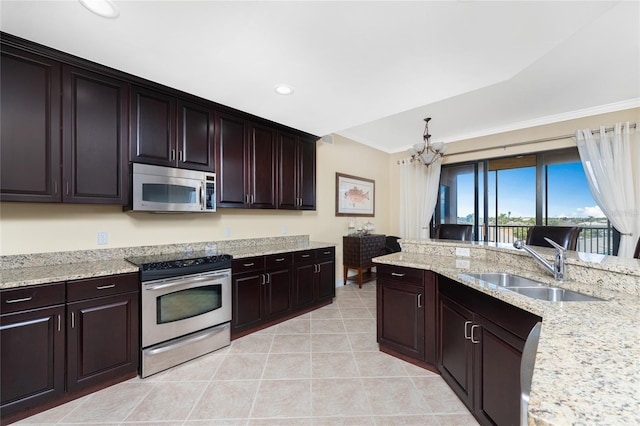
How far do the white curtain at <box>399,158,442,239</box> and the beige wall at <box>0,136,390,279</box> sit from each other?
0.94 m

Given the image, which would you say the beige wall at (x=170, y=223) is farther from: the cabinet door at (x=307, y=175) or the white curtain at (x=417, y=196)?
the white curtain at (x=417, y=196)

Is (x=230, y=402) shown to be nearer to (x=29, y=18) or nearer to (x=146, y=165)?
(x=146, y=165)

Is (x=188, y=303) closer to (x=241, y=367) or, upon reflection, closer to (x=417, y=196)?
(x=241, y=367)

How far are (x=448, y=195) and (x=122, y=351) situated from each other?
5401mm

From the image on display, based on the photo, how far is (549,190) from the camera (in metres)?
4.12

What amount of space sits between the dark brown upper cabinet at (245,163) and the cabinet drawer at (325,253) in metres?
0.89

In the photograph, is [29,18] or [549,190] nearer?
[29,18]

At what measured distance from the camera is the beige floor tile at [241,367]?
213 centimetres

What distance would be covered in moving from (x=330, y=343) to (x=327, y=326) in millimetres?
401

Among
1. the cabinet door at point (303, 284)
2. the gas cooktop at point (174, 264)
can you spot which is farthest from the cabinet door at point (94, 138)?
the cabinet door at point (303, 284)

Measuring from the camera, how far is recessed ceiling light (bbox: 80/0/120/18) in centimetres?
150

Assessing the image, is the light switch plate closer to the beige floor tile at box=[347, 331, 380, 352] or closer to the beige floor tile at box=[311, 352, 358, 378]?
the beige floor tile at box=[347, 331, 380, 352]

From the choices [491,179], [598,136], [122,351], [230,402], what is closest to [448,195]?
[491,179]

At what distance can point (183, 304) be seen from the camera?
2312 mm
